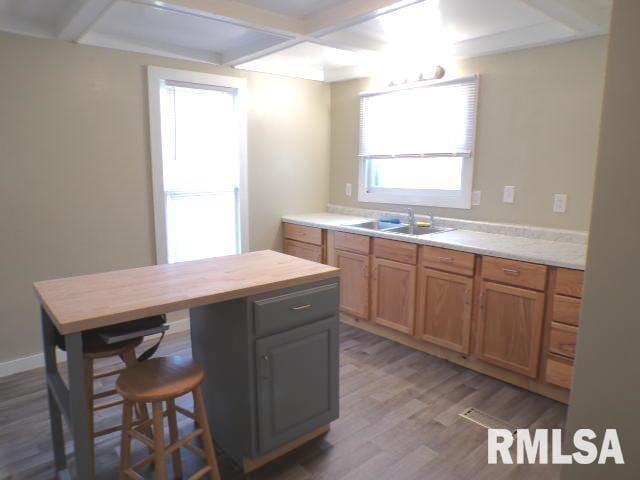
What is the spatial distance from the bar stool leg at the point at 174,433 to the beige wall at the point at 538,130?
8.49ft

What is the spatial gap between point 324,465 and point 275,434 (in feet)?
0.95

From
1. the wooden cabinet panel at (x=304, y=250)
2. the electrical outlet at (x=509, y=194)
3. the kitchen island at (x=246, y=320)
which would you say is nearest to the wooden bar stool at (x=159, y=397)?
the kitchen island at (x=246, y=320)

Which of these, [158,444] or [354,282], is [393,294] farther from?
[158,444]

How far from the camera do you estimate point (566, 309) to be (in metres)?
2.43

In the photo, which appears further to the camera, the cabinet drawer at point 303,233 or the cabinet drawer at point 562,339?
the cabinet drawer at point 303,233

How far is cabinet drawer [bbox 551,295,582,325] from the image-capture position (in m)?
2.39

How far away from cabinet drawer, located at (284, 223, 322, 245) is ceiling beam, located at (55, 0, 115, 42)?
87.7 inches

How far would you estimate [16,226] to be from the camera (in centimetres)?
286

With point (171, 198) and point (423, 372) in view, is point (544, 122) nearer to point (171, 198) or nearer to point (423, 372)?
point (423, 372)

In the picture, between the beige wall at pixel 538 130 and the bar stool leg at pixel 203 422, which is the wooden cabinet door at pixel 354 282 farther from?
the bar stool leg at pixel 203 422

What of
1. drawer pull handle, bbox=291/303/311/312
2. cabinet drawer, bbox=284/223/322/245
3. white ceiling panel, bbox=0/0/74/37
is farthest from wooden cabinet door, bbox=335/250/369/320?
white ceiling panel, bbox=0/0/74/37

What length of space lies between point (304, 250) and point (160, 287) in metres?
2.34

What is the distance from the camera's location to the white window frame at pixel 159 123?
3.29 meters

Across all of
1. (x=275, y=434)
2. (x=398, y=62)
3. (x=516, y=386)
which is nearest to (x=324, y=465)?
(x=275, y=434)
